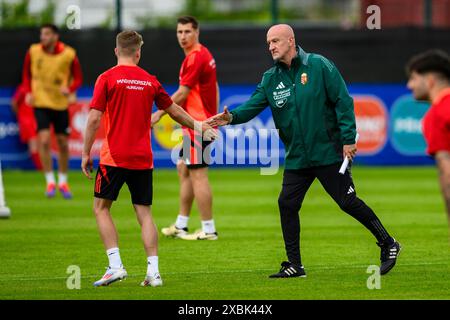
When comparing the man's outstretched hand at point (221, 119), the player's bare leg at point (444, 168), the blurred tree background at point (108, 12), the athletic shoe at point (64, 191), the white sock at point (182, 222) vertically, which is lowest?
the athletic shoe at point (64, 191)

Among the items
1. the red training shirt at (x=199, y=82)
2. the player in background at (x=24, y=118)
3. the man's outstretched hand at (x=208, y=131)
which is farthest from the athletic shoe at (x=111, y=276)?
the player in background at (x=24, y=118)

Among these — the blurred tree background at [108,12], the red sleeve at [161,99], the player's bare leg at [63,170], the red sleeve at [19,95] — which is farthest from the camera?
the blurred tree background at [108,12]

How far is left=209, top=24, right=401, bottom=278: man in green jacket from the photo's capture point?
9.92 m

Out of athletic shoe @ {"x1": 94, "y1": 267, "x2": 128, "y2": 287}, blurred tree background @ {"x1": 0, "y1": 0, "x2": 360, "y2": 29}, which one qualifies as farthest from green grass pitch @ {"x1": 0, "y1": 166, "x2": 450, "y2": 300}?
blurred tree background @ {"x1": 0, "y1": 0, "x2": 360, "y2": 29}

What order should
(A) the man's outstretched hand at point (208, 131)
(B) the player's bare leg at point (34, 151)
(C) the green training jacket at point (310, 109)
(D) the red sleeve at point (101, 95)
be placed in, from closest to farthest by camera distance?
(D) the red sleeve at point (101, 95)
(C) the green training jacket at point (310, 109)
(A) the man's outstretched hand at point (208, 131)
(B) the player's bare leg at point (34, 151)

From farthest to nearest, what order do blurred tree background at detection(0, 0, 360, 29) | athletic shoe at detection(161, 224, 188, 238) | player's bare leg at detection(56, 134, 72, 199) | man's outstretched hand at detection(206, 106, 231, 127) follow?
1. blurred tree background at detection(0, 0, 360, 29)
2. player's bare leg at detection(56, 134, 72, 199)
3. athletic shoe at detection(161, 224, 188, 238)
4. man's outstretched hand at detection(206, 106, 231, 127)

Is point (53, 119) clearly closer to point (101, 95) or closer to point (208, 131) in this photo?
point (208, 131)

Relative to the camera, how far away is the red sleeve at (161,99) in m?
9.66

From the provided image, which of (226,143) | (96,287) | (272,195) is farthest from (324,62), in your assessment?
(226,143)

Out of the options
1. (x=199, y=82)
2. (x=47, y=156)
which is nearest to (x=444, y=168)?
(x=199, y=82)

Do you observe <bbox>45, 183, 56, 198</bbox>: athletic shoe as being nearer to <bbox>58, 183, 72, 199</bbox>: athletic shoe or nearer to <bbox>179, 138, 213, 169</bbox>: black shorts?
<bbox>58, 183, 72, 199</bbox>: athletic shoe

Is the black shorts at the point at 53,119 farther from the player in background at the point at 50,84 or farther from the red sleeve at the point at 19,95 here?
the red sleeve at the point at 19,95

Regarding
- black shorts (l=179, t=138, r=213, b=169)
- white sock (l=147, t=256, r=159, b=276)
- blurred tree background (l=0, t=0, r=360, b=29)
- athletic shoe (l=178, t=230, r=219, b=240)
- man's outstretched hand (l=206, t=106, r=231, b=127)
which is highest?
blurred tree background (l=0, t=0, r=360, b=29)

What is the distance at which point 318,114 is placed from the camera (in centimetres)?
996
